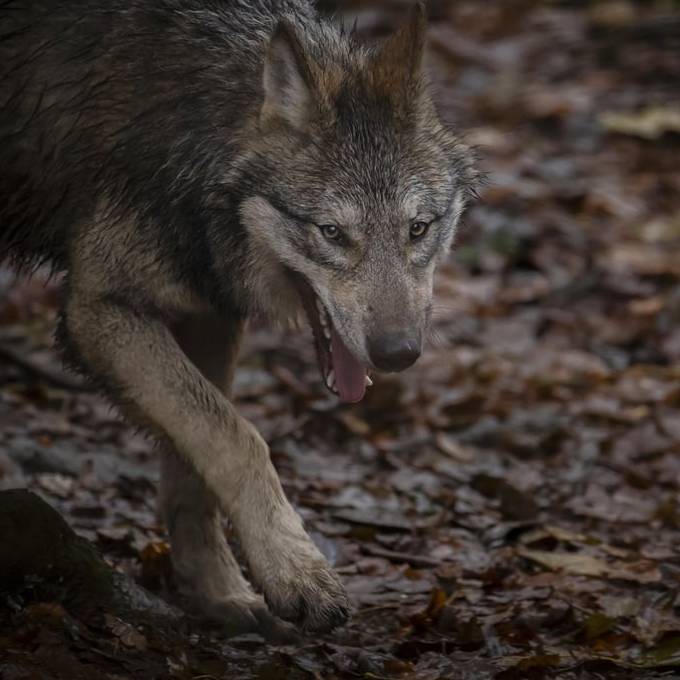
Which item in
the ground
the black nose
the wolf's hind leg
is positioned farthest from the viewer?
the wolf's hind leg

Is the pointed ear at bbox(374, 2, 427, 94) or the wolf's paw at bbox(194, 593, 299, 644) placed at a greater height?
the pointed ear at bbox(374, 2, 427, 94)

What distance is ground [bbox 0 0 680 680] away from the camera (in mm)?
4973

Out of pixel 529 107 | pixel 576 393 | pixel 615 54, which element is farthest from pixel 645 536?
pixel 615 54

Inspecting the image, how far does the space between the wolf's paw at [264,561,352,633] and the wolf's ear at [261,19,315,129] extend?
5.31 ft

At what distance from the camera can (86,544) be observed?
5008mm

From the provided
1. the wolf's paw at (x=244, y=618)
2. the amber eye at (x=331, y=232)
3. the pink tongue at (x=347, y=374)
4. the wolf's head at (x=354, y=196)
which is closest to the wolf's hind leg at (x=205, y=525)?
the wolf's paw at (x=244, y=618)

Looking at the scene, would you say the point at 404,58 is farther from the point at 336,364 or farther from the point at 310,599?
the point at 310,599

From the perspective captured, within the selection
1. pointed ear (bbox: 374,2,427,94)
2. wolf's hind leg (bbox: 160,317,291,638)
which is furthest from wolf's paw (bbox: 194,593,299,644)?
pointed ear (bbox: 374,2,427,94)

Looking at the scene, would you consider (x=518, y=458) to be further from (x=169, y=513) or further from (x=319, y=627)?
(x=319, y=627)

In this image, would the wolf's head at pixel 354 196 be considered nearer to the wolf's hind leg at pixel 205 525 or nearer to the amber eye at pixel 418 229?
the amber eye at pixel 418 229

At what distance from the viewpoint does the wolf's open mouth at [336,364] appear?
16.4 ft

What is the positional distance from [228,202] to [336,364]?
28.5 inches

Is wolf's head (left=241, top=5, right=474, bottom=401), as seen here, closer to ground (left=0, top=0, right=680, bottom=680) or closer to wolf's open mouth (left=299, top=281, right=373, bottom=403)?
wolf's open mouth (left=299, top=281, right=373, bottom=403)

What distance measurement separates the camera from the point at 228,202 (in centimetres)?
507
